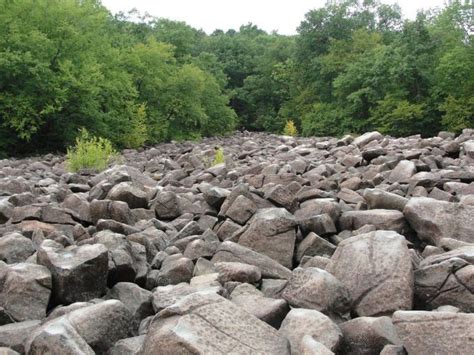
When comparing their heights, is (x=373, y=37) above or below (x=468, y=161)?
above

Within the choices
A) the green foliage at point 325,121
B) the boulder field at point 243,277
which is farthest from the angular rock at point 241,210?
the green foliage at point 325,121

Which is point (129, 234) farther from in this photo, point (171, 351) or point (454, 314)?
point (454, 314)

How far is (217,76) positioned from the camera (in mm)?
55188

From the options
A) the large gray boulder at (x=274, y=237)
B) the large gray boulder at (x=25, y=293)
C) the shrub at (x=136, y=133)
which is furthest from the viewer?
the shrub at (x=136, y=133)

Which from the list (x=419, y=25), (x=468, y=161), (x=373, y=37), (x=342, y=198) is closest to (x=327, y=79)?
(x=373, y=37)

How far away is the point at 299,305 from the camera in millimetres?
2996

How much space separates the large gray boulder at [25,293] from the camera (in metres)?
3.20

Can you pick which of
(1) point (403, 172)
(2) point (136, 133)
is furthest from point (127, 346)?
(2) point (136, 133)

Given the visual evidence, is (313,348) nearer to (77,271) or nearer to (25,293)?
(77,271)

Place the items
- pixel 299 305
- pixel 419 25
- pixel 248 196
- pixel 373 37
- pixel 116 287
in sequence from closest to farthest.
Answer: pixel 299 305 < pixel 116 287 < pixel 248 196 < pixel 419 25 < pixel 373 37

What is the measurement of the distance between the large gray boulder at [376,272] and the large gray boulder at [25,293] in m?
1.69

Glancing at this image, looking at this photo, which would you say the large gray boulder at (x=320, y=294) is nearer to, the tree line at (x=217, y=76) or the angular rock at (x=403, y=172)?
the angular rock at (x=403, y=172)

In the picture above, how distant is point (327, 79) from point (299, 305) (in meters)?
45.8

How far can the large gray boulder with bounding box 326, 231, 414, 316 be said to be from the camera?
2.99 metres
